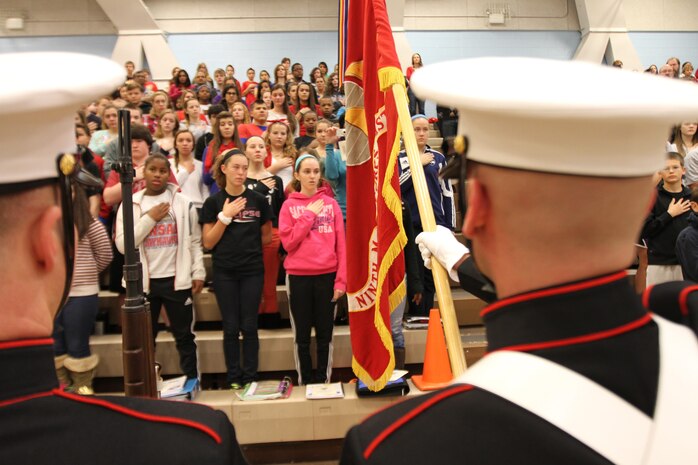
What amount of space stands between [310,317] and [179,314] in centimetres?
86

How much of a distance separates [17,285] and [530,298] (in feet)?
2.36

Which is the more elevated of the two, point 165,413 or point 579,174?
point 579,174

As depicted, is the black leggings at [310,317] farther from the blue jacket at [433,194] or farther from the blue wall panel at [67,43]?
the blue wall panel at [67,43]

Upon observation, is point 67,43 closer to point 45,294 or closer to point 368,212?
point 368,212

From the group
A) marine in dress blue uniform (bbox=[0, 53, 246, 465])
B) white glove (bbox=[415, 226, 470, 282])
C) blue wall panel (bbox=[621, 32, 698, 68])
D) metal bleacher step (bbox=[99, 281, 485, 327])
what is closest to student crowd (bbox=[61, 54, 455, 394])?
metal bleacher step (bbox=[99, 281, 485, 327])

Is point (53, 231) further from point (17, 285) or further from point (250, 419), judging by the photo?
point (250, 419)

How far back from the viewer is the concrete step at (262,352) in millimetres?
4363

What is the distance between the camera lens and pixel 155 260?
159 inches

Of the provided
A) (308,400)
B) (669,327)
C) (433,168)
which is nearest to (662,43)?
(433,168)

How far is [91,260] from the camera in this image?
13.2ft

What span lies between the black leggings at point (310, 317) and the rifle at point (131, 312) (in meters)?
1.83

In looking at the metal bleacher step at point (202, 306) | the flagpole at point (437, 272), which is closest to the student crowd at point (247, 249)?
the metal bleacher step at point (202, 306)

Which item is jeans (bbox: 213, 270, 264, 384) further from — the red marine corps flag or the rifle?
the rifle

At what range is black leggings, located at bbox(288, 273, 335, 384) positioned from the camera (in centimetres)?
414
